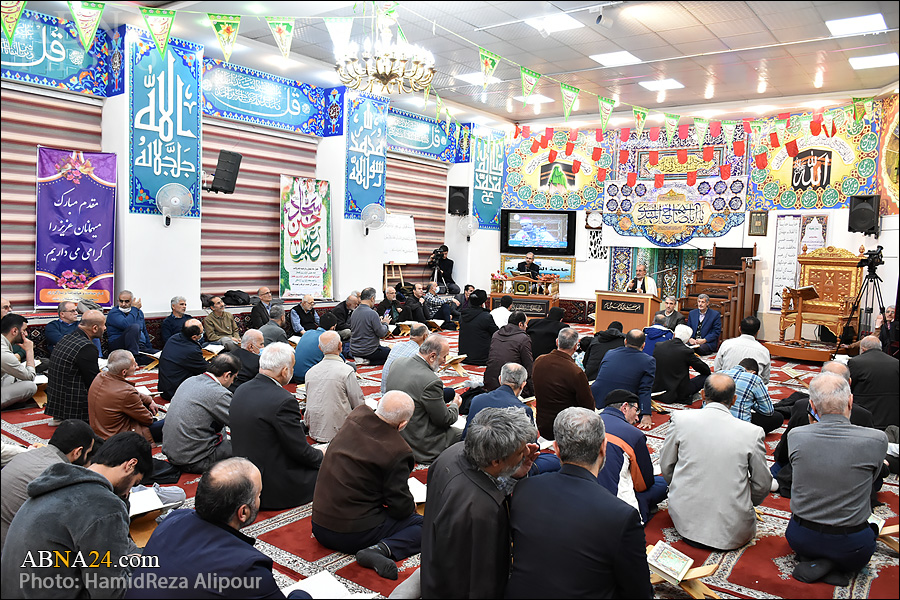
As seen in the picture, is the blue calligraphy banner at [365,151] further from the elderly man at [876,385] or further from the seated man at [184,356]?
the elderly man at [876,385]

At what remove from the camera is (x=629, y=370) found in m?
4.98

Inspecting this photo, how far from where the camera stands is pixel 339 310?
29.3 feet

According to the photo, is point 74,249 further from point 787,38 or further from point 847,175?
point 847,175

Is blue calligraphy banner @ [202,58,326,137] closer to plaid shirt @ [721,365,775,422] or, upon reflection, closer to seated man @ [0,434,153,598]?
plaid shirt @ [721,365,775,422]

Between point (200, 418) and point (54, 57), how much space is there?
5.55 metres

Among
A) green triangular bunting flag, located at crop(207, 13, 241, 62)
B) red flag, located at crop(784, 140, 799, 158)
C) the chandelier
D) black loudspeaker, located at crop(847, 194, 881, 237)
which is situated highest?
green triangular bunting flag, located at crop(207, 13, 241, 62)

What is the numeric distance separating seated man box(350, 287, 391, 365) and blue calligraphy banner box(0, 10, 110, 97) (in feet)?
13.1

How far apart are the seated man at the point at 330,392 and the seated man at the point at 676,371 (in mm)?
3160

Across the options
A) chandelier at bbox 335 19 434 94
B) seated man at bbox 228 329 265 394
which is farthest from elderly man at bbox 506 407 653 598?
chandelier at bbox 335 19 434 94

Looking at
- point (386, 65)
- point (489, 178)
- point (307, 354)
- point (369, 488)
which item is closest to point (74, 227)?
point (307, 354)

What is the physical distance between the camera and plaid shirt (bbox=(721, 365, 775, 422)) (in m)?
4.50

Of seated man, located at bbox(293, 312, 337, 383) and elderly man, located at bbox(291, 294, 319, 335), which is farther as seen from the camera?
elderly man, located at bbox(291, 294, 319, 335)

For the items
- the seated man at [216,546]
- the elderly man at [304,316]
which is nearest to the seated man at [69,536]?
the seated man at [216,546]

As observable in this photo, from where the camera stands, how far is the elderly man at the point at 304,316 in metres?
8.75
